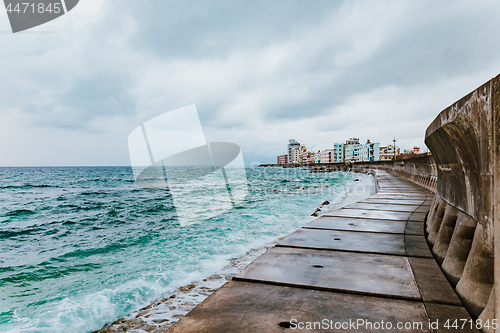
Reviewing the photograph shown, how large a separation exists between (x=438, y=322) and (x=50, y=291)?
640cm

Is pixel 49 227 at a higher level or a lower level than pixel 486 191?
lower

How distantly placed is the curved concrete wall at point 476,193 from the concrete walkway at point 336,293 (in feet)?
0.56

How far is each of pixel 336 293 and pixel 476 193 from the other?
1.19 metres

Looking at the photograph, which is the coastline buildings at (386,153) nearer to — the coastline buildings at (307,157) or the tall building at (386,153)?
the tall building at (386,153)

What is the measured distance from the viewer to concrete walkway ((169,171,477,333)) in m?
1.69

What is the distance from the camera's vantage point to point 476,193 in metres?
1.80

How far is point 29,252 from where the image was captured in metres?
8.70

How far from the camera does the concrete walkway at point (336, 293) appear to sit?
169 cm

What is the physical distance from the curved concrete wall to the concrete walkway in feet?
0.56

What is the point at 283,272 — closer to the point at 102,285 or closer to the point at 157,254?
the point at 102,285

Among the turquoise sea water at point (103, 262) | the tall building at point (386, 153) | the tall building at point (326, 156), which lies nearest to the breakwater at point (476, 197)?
the turquoise sea water at point (103, 262)

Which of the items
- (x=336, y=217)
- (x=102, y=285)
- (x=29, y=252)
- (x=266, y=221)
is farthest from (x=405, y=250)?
(x=29, y=252)

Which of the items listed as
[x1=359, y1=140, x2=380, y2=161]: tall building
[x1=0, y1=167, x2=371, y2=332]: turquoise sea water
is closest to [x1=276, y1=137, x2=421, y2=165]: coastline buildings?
[x1=359, y1=140, x2=380, y2=161]: tall building

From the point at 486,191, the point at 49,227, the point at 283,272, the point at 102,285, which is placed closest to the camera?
the point at 486,191
